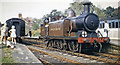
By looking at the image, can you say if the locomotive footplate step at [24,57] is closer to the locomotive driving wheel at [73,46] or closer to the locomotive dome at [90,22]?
the locomotive driving wheel at [73,46]

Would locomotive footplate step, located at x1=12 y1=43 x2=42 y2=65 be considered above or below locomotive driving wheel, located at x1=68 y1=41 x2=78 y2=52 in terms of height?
below

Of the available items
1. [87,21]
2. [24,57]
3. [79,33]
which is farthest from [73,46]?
[24,57]

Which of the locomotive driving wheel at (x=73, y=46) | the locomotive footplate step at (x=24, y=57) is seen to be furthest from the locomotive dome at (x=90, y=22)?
the locomotive footplate step at (x=24, y=57)

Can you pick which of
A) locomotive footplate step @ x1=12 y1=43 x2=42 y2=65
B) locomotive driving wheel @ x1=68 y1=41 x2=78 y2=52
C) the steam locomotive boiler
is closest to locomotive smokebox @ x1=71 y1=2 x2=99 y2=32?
the steam locomotive boiler

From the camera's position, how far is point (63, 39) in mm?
13703

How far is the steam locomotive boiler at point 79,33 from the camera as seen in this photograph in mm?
11780

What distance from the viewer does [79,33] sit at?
39.1ft

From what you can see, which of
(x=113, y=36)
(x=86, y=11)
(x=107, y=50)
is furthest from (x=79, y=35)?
(x=113, y=36)

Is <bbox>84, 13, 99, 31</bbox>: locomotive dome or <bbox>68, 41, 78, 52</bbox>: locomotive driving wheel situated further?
<bbox>68, 41, 78, 52</bbox>: locomotive driving wheel

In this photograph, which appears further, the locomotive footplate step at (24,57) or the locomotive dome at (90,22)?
the locomotive dome at (90,22)

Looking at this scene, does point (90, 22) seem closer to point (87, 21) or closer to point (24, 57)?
point (87, 21)

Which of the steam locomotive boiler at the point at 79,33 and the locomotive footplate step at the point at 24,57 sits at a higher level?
the steam locomotive boiler at the point at 79,33

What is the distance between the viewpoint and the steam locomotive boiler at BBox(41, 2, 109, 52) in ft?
38.6

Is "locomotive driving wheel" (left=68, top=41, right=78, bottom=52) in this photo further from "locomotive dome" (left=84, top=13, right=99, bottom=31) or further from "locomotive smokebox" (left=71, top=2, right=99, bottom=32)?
"locomotive dome" (left=84, top=13, right=99, bottom=31)
